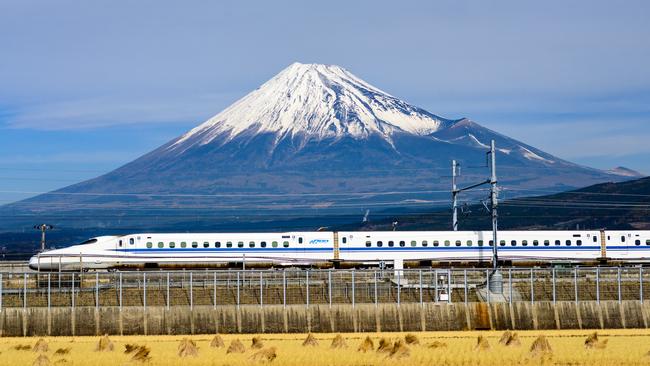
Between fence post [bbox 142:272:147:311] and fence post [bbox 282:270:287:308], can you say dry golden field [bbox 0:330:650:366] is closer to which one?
fence post [bbox 142:272:147:311]

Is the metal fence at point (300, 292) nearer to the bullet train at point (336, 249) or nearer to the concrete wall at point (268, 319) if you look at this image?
the concrete wall at point (268, 319)

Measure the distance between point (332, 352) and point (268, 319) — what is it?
11.5 metres

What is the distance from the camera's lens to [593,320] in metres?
60.8

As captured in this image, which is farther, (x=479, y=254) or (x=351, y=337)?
(x=479, y=254)

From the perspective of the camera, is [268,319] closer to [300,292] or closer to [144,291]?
[300,292]

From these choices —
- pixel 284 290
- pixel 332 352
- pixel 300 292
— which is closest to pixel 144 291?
pixel 284 290

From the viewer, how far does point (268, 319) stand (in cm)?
5928

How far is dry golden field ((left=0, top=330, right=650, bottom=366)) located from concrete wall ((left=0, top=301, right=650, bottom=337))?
7.30ft

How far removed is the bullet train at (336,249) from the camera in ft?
288

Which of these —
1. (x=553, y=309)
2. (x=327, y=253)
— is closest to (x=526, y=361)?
(x=553, y=309)

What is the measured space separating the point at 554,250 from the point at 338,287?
34.2 m

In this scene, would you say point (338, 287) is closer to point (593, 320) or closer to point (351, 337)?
point (351, 337)

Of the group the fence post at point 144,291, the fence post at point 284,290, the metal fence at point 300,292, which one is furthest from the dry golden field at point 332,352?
the metal fence at point 300,292

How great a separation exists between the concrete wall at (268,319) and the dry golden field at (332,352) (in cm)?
223
